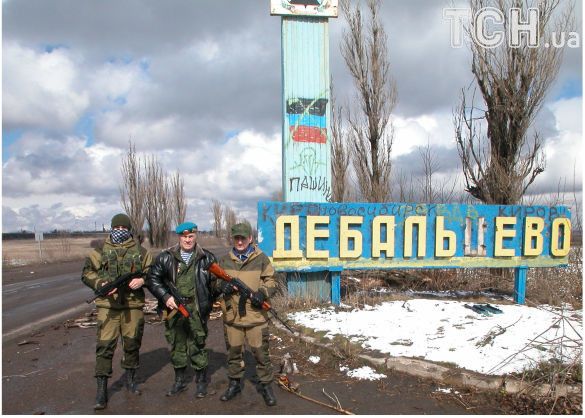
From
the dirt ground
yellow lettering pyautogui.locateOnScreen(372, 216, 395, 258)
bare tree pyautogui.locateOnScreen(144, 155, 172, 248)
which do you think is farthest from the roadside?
bare tree pyautogui.locateOnScreen(144, 155, 172, 248)

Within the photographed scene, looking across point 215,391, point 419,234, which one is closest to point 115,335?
point 215,391

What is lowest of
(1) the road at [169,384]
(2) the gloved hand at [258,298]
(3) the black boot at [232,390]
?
(1) the road at [169,384]

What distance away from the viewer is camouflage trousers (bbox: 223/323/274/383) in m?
3.89

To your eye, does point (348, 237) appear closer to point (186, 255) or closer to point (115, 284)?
point (186, 255)

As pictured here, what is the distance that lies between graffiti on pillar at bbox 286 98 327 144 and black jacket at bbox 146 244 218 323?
4.31 m

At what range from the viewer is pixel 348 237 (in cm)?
748

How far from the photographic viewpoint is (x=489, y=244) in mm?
7836

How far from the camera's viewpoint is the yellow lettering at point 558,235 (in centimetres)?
802

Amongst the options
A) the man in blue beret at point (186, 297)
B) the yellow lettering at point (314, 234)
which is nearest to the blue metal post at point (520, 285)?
the yellow lettering at point (314, 234)

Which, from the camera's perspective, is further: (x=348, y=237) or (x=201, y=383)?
(x=348, y=237)

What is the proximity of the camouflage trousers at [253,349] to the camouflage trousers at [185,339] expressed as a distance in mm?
A: 329

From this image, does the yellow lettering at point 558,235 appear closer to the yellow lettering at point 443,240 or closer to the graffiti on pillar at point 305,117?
the yellow lettering at point 443,240

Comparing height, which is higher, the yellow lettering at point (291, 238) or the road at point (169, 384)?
the yellow lettering at point (291, 238)

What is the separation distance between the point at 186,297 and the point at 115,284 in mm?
692
